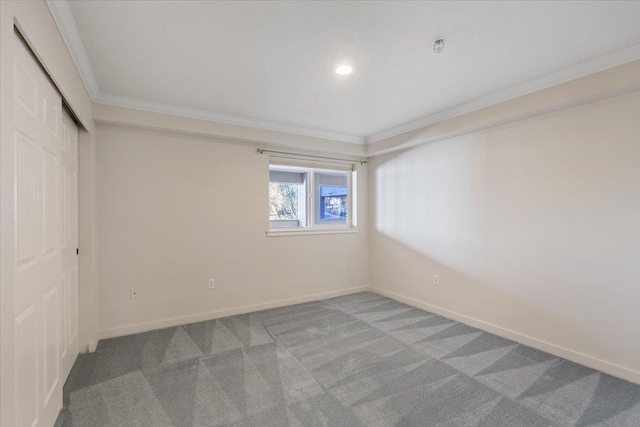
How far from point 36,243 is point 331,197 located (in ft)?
12.0

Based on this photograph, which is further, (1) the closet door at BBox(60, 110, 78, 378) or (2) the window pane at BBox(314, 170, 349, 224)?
(2) the window pane at BBox(314, 170, 349, 224)

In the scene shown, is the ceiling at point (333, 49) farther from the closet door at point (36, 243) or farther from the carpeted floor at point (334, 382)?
the carpeted floor at point (334, 382)

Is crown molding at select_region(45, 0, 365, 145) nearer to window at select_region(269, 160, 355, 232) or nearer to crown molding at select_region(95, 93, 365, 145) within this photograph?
crown molding at select_region(95, 93, 365, 145)

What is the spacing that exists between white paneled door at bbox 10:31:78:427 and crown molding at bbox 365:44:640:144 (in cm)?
345

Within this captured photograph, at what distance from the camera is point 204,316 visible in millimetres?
3598

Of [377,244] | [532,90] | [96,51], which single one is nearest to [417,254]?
[377,244]

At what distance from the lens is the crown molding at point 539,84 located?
219 cm

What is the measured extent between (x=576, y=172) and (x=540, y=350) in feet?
5.41

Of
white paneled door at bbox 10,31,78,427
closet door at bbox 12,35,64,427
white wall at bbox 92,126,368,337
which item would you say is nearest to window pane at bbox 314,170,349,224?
white wall at bbox 92,126,368,337

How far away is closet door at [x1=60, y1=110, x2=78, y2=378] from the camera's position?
7.41 ft

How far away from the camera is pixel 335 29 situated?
1.93 metres

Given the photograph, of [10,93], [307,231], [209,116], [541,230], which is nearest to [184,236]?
[209,116]

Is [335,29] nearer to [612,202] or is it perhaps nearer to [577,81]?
[577,81]

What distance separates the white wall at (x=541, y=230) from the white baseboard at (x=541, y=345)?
0.01 m
